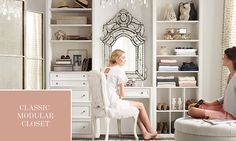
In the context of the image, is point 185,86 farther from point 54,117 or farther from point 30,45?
point 54,117

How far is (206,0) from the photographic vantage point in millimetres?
6465

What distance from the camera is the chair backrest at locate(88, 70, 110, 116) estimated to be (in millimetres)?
5508

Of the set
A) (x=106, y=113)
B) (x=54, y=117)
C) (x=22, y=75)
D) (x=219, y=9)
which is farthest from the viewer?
(x=219, y=9)

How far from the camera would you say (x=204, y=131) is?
3732mm

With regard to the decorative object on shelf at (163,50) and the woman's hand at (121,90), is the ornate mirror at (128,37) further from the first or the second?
the woman's hand at (121,90)

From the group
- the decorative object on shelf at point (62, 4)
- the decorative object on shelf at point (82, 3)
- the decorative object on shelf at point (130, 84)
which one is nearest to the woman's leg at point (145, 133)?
the decorative object on shelf at point (130, 84)

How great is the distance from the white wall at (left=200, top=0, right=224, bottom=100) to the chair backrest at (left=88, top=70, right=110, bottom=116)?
1799 millimetres

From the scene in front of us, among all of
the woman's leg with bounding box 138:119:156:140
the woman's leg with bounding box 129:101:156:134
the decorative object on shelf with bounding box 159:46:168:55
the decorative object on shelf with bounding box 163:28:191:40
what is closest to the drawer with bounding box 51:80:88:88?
the woman's leg with bounding box 129:101:156:134

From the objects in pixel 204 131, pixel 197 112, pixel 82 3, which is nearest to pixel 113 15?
pixel 82 3

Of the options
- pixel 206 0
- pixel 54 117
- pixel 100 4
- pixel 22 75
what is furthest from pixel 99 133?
pixel 54 117

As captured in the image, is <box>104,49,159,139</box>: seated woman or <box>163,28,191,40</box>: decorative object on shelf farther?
<box>163,28,191,40</box>: decorative object on shelf

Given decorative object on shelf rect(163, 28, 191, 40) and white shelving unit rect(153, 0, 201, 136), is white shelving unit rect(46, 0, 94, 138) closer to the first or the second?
white shelving unit rect(153, 0, 201, 136)

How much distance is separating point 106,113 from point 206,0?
246cm

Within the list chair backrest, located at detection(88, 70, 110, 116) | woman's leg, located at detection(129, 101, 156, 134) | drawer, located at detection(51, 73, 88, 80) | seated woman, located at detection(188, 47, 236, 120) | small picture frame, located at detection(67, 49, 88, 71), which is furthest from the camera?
small picture frame, located at detection(67, 49, 88, 71)
